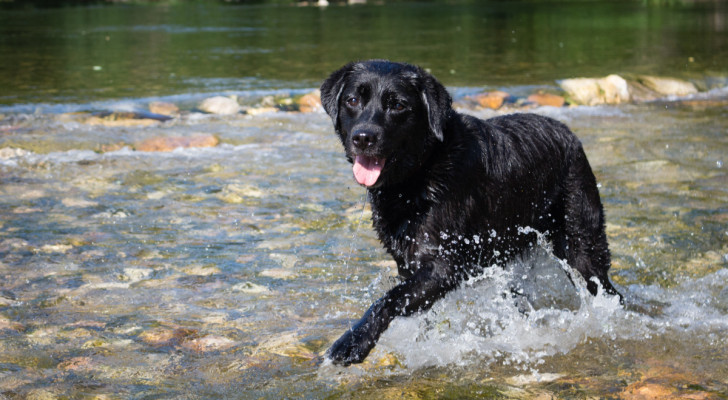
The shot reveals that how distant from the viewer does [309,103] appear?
45.8ft

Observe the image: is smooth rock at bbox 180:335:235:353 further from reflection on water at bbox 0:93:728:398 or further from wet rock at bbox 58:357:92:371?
wet rock at bbox 58:357:92:371

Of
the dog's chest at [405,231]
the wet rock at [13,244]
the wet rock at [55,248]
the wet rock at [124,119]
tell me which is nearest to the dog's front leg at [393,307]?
the dog's chest at [405,231]

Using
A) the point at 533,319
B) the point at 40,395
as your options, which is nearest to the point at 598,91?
the point at 533,319

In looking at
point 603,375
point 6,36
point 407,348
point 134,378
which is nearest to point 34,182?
point 134,378

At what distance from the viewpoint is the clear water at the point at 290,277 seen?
439cm

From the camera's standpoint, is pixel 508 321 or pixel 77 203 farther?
pixel 77 203

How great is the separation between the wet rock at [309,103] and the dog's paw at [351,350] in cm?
944

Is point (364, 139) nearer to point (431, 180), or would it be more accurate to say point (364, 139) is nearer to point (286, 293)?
point (431, 180)

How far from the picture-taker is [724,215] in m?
7.31

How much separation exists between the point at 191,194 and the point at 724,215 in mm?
5026

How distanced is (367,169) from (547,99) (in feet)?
33.5

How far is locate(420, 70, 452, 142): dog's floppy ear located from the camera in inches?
181

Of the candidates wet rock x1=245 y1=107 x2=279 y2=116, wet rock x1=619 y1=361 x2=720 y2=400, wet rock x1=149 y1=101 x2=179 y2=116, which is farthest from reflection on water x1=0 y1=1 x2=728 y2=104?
wet rock x1=619 y1=361 x2=720 y2=400

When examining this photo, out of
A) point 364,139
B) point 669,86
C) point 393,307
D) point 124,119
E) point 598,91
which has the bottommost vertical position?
Result: point 669,86
